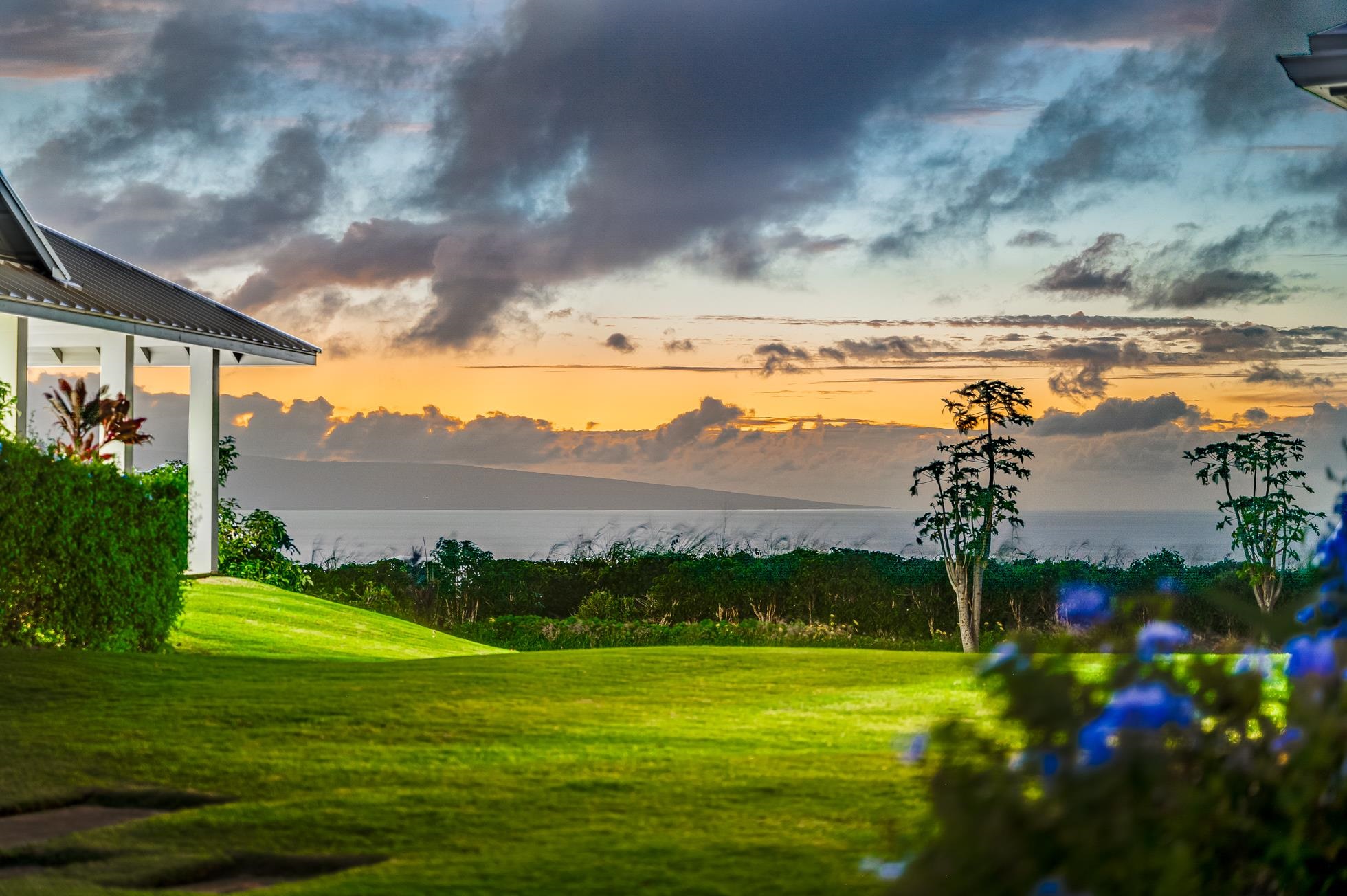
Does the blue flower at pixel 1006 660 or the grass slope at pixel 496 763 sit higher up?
the blue flower at pixel 1006 660

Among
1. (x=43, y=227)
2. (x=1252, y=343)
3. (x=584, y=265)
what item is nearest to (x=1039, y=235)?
(x=1252, y=343)

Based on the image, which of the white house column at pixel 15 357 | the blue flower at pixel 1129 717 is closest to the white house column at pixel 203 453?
the white house column at pixel 15 357

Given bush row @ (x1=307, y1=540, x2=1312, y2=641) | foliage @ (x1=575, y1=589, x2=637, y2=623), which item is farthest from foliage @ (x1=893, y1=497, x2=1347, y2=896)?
foliage @ (x1=575, y1=589, x2=637, y2=623)

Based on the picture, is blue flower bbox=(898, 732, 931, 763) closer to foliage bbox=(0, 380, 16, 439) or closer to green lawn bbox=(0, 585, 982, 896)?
green lawn bbox=(0, 585, 982, 896)

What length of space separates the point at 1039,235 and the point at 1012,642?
17296 mm

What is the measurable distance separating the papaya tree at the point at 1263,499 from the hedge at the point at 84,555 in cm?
1181

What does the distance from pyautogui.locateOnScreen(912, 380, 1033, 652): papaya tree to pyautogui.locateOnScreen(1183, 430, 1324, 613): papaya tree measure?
2.36 metres

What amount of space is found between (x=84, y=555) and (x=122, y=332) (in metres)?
4.96

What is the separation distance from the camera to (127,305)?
46.2ft

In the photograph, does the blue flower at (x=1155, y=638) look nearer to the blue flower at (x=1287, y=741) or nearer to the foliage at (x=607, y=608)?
the blue flower at (x=1287, y=741)

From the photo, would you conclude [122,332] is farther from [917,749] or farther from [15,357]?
[917,749]

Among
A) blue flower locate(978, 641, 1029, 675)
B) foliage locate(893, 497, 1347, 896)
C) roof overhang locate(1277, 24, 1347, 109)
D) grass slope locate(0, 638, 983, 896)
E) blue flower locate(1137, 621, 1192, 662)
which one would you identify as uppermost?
roof overhang locate(1277, 24, 1347, 109)

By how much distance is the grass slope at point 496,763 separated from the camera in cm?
384

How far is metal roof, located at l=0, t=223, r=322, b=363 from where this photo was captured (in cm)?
1219
